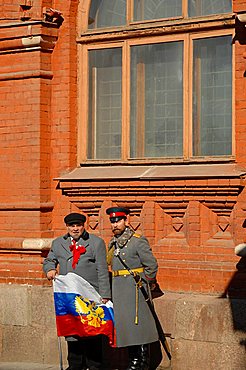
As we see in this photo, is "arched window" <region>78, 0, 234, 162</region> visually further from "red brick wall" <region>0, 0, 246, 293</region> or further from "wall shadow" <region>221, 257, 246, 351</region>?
"wall shadow" <region>221, 257, 246, 351</region>

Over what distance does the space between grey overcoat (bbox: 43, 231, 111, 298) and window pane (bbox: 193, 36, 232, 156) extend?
1758 mm

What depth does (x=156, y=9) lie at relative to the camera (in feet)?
36.4

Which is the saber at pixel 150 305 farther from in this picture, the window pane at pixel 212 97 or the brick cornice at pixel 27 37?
the brick cornice at pixel 27 37

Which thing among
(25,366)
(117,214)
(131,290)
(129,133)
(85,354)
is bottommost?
(25,366)

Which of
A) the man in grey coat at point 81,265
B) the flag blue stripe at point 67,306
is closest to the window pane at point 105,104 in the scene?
the man in grey coat at point 81,265

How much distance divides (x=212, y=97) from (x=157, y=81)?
30.9 inches

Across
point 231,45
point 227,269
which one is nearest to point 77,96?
point 231,45

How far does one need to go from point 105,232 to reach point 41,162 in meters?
1.18

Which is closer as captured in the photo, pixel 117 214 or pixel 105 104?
pixel 117 214

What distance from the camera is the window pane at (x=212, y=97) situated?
10.6m

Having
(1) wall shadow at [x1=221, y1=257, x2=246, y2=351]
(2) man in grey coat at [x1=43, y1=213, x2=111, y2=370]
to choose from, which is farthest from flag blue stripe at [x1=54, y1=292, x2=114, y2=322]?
(1) wall shadow at [x1=221, y1=257, x2=246, y2=351]

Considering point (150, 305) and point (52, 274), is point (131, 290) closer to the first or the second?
point (150, 305)

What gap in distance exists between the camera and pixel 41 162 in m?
11.3

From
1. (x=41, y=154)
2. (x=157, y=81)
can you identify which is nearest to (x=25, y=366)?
(x=41, y=154)
